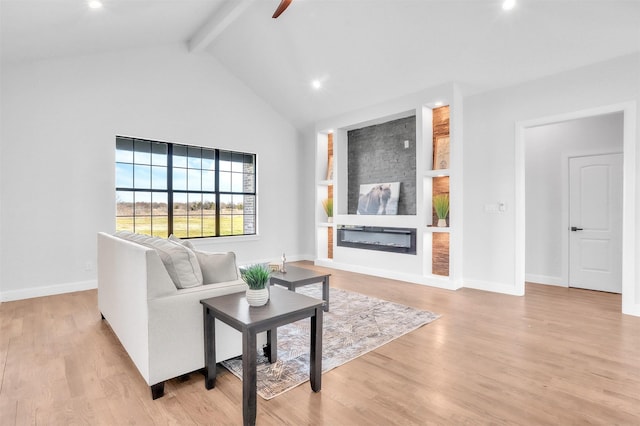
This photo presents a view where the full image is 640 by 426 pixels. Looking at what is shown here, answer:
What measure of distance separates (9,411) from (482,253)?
201 inches

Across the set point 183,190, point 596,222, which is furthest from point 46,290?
point 596,222

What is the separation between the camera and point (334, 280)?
538cm

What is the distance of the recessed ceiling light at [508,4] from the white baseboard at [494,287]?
11.1 ft

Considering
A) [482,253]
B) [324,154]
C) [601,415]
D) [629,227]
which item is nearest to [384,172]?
[324,154]

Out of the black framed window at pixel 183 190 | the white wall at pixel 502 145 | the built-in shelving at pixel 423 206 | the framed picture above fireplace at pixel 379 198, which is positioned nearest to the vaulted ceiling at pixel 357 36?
the white wall at pixel 502 145

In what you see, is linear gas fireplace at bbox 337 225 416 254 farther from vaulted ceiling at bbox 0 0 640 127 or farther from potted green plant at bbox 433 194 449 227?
vaulted ceiling at bbox 0 0 640 127

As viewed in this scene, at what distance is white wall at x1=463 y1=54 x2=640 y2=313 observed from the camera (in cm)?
395

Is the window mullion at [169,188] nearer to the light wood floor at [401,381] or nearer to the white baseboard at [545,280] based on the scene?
the light wood floor at [401,381]

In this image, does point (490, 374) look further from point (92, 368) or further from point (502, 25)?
point (502, 25)

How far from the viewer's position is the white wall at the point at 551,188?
4.87m

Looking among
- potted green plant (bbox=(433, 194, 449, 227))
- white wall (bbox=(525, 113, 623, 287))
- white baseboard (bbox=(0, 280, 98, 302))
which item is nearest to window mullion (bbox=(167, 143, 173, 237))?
white baseboard (bbox=(0, 280, 98, 302))

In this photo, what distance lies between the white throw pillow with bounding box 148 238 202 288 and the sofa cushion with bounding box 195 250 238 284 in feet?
0.20

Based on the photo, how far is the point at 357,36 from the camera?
15.3ft

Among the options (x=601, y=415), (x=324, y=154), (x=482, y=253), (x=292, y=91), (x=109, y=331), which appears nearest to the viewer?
(x=601, y=415)
